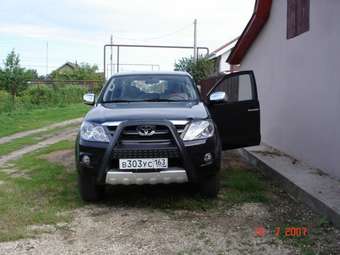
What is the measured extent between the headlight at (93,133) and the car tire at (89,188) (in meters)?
0.43

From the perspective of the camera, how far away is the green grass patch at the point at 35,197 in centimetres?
507

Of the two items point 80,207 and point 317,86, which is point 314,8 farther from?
point 80,207

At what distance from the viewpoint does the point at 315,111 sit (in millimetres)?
7277

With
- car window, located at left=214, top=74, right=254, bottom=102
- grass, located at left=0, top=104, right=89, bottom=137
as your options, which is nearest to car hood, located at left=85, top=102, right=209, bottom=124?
car window, located at left=214, top=74, right=254, bottom=102

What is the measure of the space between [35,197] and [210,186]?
2168mm

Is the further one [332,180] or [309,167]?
[309,167]

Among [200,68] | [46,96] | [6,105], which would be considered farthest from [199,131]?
[46,96]

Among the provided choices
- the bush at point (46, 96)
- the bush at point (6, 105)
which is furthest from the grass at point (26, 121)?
the bush at point (46, 96)

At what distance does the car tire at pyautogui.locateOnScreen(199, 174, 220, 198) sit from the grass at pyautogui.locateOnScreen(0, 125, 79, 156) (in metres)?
5.43

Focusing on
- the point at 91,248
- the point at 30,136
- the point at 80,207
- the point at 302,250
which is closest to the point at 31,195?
the point at 80,207

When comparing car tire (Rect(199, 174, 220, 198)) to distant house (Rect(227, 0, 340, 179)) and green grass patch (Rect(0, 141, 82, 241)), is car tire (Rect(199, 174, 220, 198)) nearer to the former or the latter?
green grass patch (Rect(0, 141, 82, 241))

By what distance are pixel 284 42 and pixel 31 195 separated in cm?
529

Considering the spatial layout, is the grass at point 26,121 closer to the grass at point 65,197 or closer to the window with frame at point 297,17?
the grass at point 65,197
